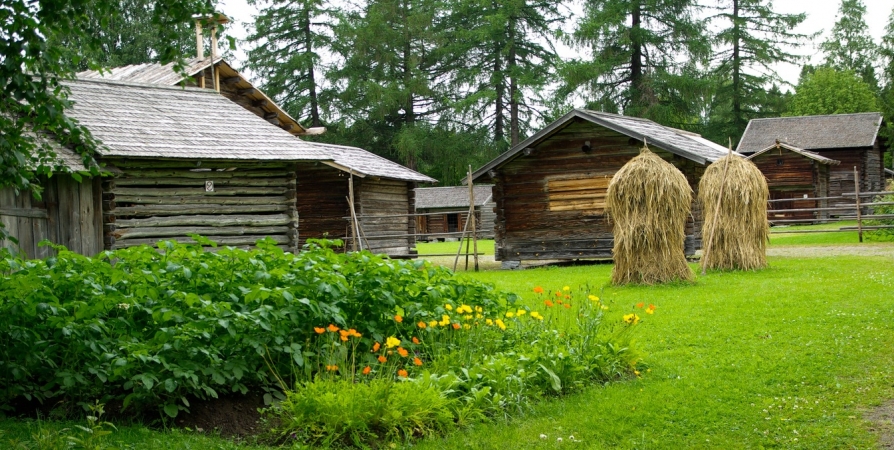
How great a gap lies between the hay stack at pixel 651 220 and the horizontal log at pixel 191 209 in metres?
7.71

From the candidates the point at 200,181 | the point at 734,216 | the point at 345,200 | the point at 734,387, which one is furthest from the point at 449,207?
the point at 734,387

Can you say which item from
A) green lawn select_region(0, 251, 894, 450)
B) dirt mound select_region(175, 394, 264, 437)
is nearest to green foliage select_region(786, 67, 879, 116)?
green lawn select_region(0, 251, 894, 450)

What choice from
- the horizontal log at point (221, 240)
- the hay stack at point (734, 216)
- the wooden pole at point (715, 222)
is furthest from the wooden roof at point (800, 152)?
the horizontal log at point (221, 240)

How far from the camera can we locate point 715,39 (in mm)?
48094

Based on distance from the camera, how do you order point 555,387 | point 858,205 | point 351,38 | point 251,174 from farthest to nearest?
point 351,38, point 858,205, point 251,174, point 555,387

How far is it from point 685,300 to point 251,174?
9697 mm

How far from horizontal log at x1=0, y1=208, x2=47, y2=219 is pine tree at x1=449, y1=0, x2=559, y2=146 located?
3180 cm

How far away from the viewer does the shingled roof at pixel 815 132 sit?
4141cm

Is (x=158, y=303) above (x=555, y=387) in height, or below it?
above

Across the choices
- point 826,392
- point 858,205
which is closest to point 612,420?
point 826,392

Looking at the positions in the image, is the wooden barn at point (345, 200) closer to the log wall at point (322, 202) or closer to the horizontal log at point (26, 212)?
the log wall at point (322, 202)

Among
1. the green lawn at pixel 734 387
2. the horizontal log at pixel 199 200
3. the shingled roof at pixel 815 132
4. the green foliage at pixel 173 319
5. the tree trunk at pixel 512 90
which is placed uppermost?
the tree trunk at pixel 512 90

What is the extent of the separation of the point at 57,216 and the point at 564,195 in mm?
11326

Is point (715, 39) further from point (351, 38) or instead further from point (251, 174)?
point (251, 174)
